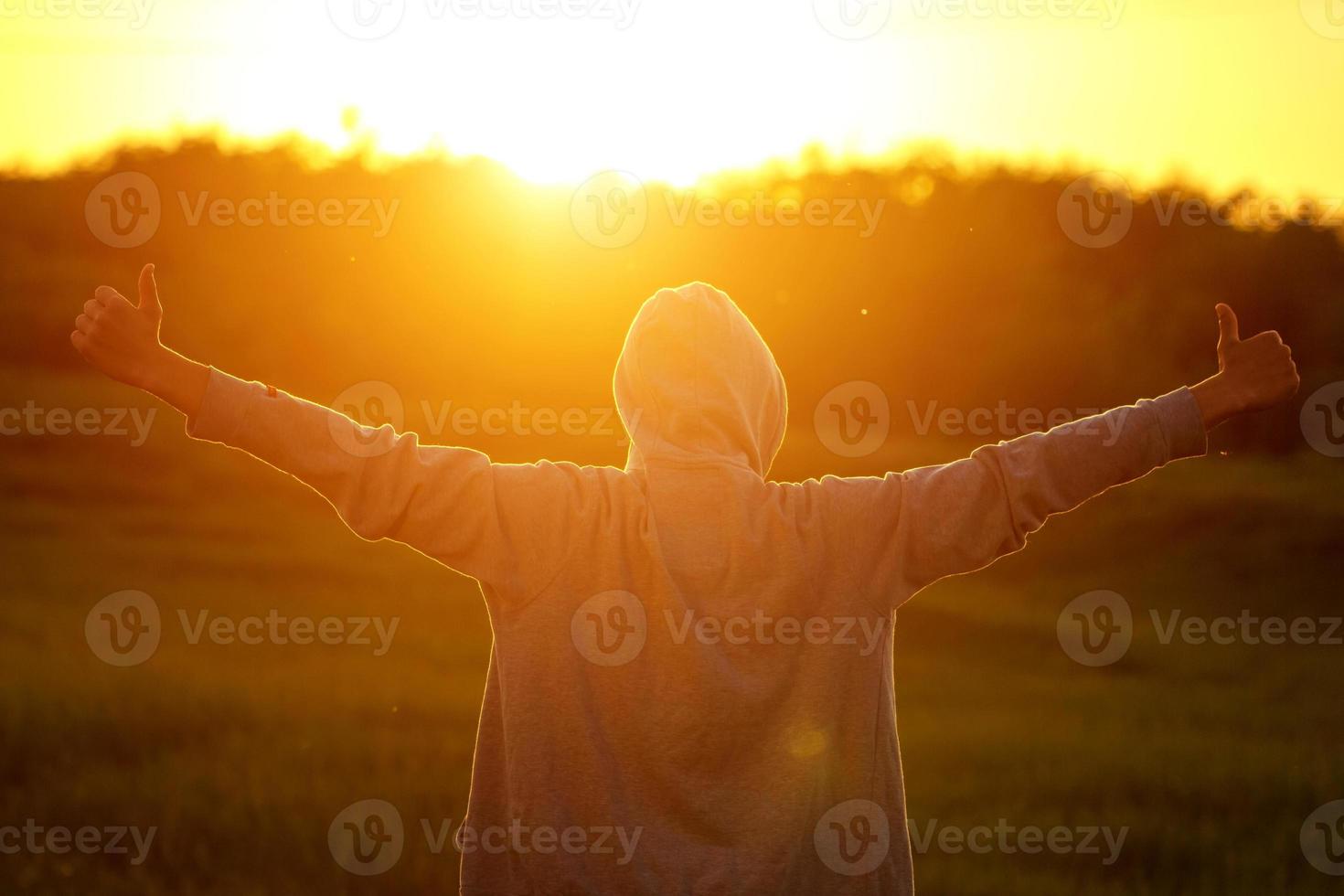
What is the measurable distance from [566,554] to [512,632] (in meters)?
0.18

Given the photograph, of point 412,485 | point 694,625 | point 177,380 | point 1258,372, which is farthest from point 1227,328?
point 177,380

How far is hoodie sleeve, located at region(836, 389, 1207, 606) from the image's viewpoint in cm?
237

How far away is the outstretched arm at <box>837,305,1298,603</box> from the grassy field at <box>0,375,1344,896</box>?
0.30 m

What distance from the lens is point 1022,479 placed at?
2369 mm

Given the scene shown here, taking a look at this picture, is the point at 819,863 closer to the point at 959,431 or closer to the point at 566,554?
the point at 566,554

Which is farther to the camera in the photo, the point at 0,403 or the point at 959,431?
the point at 0,403

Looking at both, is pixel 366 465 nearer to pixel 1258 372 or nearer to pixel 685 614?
pixel 685 614

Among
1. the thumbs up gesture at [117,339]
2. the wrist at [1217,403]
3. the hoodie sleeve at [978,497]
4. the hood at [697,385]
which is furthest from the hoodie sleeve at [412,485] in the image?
the wrist at [1217,403]

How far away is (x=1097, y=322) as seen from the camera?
15.1 m

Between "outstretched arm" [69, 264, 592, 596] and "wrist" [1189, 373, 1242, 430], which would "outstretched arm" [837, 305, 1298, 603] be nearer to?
"wrist" [1189, 373, 1242, 430]

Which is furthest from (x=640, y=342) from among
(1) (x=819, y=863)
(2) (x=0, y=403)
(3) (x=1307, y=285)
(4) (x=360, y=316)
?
(2) (x=0, y=403)

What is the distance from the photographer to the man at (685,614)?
2.32 m

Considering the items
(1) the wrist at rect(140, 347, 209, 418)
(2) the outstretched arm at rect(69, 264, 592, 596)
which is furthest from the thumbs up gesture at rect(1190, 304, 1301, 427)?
(1) the wrist at rect(140, 347, 209, 418)

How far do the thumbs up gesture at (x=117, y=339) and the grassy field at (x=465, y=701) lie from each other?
4.30 feet
